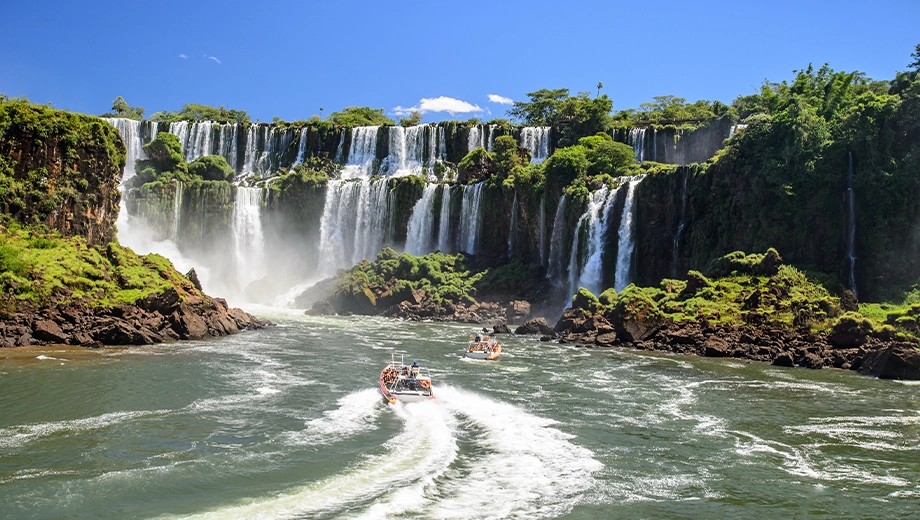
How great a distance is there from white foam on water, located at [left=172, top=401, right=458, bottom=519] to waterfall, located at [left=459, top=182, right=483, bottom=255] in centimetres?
4802

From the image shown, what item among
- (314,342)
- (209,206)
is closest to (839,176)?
(314,342)

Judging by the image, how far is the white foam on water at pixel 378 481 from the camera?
51.4 feet

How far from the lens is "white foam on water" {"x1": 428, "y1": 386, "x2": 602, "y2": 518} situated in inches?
637

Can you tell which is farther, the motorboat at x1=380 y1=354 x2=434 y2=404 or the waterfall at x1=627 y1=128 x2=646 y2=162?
the waterfall at x1=627 y1=128 x2=646 y2=162

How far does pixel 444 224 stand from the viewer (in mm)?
72375

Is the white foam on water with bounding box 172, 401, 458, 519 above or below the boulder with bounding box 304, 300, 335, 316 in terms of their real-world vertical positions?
below

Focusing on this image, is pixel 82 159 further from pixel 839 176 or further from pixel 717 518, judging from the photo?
pixel 839 176

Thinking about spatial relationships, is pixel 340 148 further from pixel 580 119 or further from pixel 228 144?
pixel 580 119

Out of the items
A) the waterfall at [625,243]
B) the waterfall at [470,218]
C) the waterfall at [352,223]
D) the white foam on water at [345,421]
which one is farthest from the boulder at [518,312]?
the white foam on water at [345,421]

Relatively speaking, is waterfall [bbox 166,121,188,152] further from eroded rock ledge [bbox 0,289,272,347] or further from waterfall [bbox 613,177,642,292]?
waterfall [bbox 613,177,642,292]

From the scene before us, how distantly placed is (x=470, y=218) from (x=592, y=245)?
16248mm

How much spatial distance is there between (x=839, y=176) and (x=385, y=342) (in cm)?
3029

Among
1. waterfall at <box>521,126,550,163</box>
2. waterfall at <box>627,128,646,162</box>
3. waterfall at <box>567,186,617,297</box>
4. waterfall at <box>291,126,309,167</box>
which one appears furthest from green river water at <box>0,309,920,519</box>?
waterfall at <box>291,126,309,167</box>

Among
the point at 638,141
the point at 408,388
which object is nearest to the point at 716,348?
the point at 408,388
